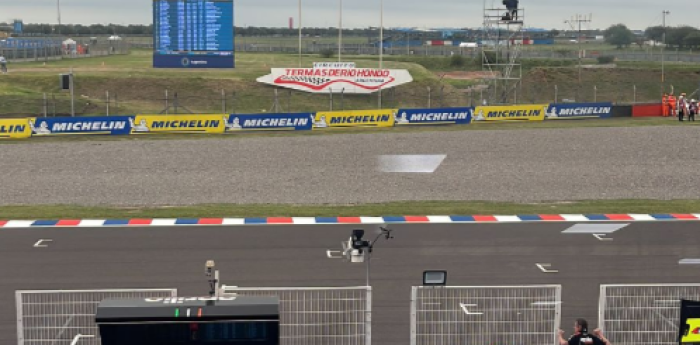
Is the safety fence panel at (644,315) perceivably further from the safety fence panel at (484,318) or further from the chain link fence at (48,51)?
the chain link fence at (48,51)

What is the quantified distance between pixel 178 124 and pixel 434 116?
37.3ft

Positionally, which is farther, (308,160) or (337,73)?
(337,73)

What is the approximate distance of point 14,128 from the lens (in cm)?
3700

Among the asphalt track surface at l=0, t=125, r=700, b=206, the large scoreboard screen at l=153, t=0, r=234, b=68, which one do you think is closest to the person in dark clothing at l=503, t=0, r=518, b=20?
the asphalt track surface at l=0, t=125, r=700, b=206

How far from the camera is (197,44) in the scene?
49250mm

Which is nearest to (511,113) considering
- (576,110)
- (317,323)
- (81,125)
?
(576,110)

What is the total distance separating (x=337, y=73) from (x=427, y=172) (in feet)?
80.7

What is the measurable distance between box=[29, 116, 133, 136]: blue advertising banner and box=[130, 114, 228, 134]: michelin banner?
1.45ft

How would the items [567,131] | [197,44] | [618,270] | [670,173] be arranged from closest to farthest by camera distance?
[618,270]
[670,173]
[567,131]
[197,44]

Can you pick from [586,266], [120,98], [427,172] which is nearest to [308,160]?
[427,172]

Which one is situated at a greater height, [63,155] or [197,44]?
[197,44]

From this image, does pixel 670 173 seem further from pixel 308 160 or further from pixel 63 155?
pixel 63 155

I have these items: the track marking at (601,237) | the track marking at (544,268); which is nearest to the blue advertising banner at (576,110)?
the track marking at (601,237)

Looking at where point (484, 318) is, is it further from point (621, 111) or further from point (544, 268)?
point (621, 111)
